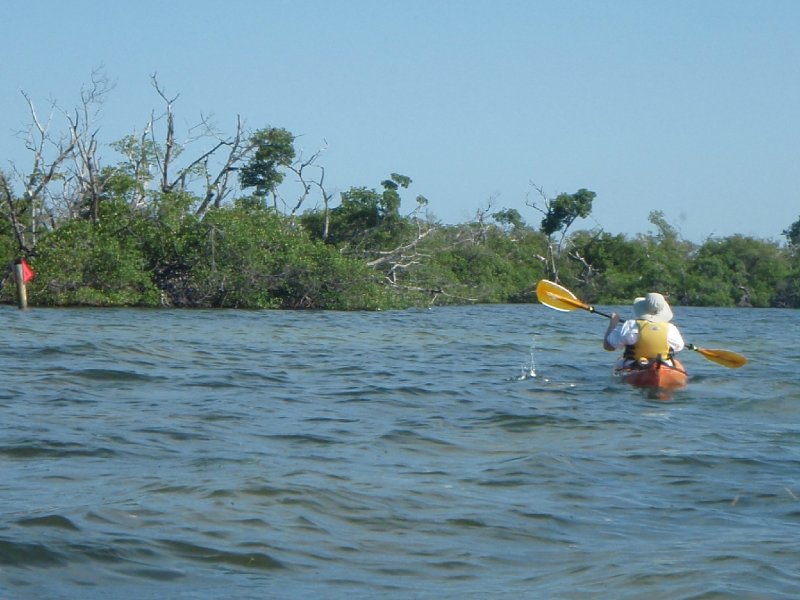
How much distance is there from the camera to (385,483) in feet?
19.2

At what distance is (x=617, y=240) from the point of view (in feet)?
141

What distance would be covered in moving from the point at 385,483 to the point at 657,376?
515 cm

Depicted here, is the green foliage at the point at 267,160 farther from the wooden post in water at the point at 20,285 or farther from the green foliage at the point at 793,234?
the green foliage at the point at 793,234

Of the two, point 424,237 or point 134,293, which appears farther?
point 424,237

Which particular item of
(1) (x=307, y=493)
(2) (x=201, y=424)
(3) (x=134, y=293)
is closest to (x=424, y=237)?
(3) (x=134, y=293)

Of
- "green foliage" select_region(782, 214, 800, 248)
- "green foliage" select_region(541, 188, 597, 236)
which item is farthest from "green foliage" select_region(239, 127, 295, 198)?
"green foliage" select_region(782, 214, 800, 248)

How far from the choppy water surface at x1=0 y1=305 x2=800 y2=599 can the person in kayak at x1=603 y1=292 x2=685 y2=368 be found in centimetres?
39

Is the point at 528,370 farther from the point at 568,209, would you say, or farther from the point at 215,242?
the point at 568,209

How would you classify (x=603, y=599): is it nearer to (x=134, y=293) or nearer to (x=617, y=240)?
(x=134, y=293)


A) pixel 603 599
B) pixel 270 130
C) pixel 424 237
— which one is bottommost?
pixel 603 599

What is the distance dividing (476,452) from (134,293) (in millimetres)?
17958

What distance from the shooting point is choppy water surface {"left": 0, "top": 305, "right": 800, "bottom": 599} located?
4.29 metres

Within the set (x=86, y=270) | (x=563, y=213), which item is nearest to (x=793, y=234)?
(x=563, y=213)

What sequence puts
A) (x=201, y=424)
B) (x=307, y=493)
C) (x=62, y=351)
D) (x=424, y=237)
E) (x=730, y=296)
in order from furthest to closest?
(x=730, y=296)
(x=424, y=237)
(x=62, y=351)
(x=201, y=424)
(x=307, y=493)
